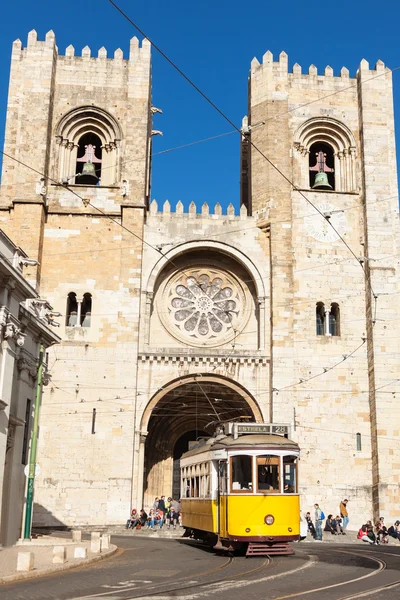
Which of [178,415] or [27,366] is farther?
[178,415]

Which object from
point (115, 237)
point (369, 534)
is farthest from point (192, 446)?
point (115, 237)

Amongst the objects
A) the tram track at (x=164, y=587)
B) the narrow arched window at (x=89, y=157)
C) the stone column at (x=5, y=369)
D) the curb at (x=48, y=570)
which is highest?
the narrow arched window at (x=89, y=157)

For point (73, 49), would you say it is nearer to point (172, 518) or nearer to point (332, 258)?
point (332, 258)

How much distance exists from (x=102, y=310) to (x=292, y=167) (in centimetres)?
933

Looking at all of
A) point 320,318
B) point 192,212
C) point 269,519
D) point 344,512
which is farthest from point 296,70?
point 269,519

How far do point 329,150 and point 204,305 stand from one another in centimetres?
833

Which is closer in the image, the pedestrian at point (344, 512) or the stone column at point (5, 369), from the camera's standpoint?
the stone column at point (5, 369)

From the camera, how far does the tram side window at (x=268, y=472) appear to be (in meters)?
14.3

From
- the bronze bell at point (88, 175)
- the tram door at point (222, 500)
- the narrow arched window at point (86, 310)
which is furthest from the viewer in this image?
the bronze bell at point (88, 175)

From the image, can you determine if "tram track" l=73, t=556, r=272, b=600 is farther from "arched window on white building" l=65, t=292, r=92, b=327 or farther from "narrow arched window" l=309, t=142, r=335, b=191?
"narrow arched window" l=309, t=142, r=335, b=191

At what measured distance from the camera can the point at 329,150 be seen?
102 ft

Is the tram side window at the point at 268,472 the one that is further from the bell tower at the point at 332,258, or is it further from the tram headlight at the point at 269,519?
the bell tower at the point at 332,258

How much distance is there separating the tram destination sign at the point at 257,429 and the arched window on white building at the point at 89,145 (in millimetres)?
15908

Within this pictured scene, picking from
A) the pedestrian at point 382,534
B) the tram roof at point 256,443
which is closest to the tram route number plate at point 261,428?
the tram roof at point 256,443
